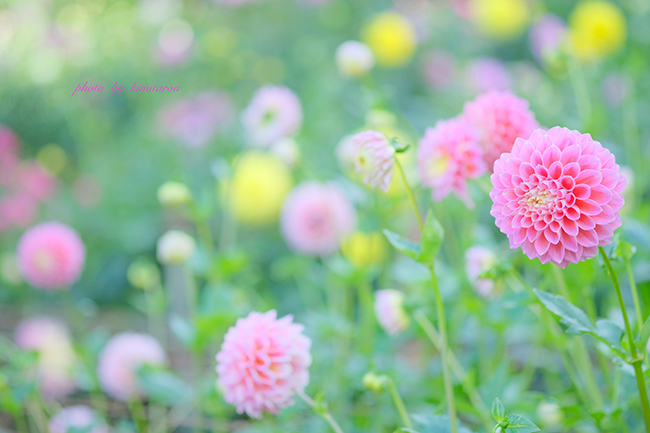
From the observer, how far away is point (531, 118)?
23.3 inches

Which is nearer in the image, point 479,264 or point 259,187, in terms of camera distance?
point 479,264

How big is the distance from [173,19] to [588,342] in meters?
2.05

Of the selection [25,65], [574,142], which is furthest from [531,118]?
[25,65]

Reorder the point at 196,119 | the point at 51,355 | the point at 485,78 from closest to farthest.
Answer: the point at 51,355, the point at 485,78, the point at 196,119

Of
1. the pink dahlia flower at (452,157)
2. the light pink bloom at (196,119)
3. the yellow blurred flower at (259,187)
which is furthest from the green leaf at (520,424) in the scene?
the light pink bloom at (196,119)

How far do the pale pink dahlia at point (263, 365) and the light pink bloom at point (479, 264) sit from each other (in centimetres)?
27

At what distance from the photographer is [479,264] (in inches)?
27.3

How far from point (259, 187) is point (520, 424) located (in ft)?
3.57

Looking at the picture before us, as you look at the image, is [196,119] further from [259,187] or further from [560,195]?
[560,195]

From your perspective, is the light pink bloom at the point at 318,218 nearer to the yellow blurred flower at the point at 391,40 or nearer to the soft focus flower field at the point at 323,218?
the soft focus flower field at the point at 323,218

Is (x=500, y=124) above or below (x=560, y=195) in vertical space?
above

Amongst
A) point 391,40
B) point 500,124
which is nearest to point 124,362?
point 500,124

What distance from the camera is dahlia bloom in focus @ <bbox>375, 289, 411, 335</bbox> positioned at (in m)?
0.72

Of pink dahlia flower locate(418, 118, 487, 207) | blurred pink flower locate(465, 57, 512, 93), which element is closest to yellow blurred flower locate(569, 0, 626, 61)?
blurred pink flower locate(465, 57, 512, 93)
